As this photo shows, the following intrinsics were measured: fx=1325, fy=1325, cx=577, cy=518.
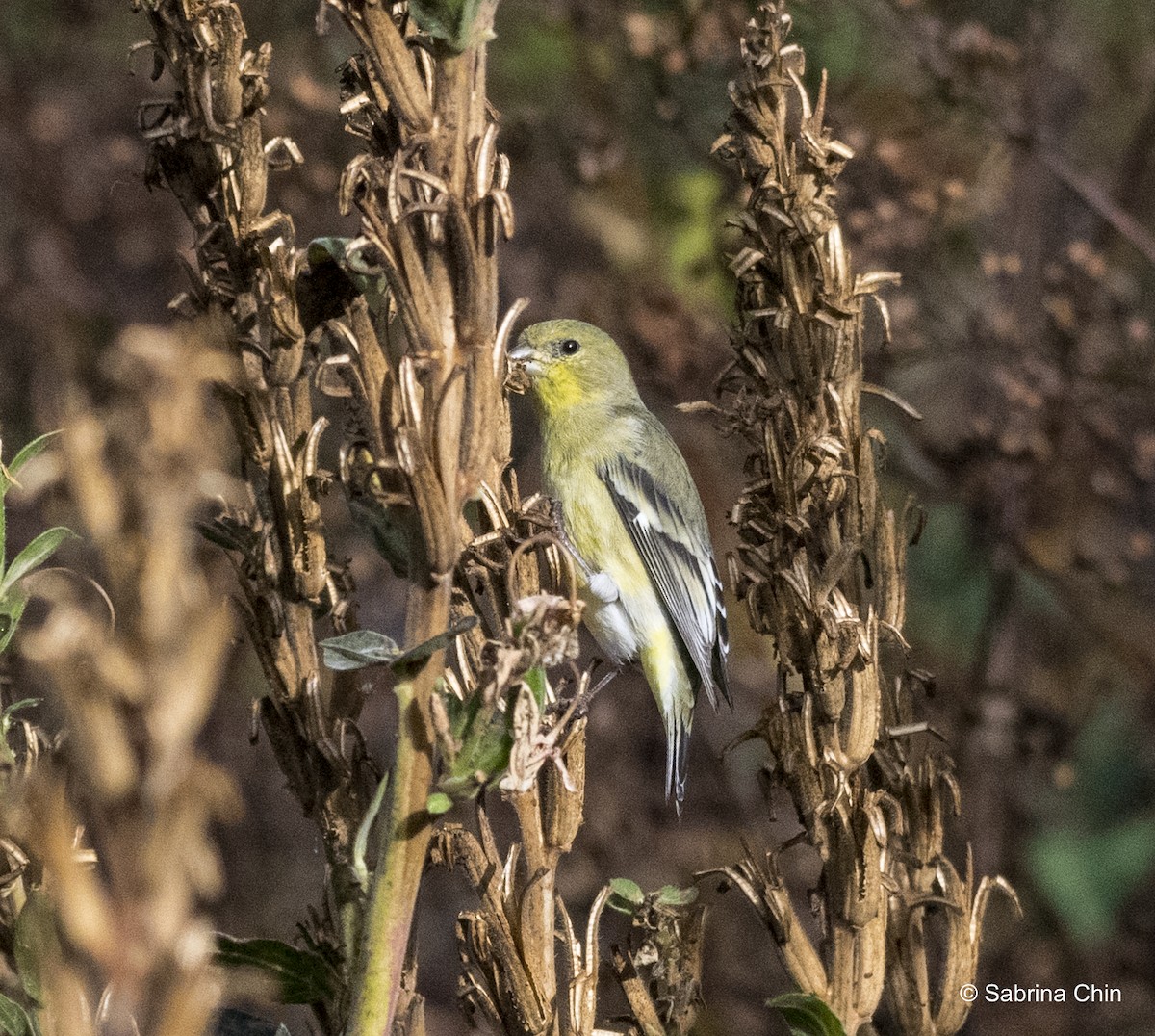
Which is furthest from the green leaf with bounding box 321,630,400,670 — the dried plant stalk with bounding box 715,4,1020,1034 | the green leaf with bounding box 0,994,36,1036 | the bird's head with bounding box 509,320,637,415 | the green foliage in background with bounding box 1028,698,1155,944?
the green foliage in background with bounding box 1028,698,1155,944

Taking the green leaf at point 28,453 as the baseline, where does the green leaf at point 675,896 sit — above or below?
below

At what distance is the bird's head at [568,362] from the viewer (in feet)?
14.1

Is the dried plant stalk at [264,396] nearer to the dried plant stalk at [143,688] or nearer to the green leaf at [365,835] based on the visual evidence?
the green leaf at [365,835]

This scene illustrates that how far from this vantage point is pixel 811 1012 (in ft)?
5.46

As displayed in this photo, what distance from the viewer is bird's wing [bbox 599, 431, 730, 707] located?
4.18m

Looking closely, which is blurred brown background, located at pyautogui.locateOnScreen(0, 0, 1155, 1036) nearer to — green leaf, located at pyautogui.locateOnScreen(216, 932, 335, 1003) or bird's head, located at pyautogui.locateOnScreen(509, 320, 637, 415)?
bird's head, located at pyautogui.locateOnScreen(509, 320, 637, 415)

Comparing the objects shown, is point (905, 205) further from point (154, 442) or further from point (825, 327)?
point (154, 442)

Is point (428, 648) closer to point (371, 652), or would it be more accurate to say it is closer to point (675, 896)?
point (371, 652)

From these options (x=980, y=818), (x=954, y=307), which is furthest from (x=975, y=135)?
(x=980, y=818)

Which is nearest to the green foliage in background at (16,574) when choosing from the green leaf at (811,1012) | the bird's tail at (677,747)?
the green leaf at (811,1012)

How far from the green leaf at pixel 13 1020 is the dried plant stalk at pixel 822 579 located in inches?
38.9

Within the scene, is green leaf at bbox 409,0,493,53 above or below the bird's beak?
above

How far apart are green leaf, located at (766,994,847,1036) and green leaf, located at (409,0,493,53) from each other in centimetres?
116

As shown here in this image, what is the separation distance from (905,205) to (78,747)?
13.3 feet
